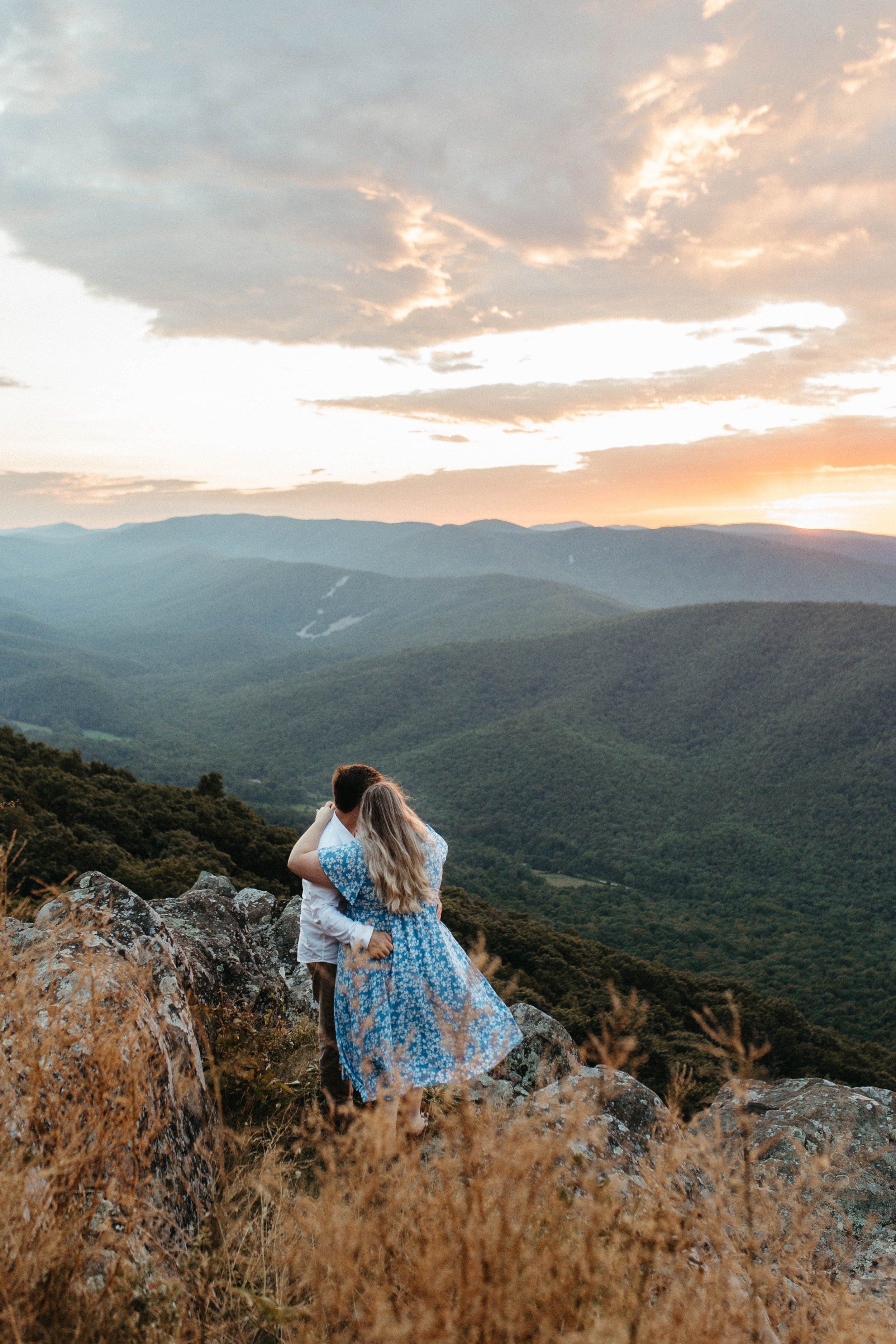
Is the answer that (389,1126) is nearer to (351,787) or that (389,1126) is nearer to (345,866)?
(345,866)

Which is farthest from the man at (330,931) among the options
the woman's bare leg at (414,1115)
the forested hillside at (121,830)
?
the forested hillside at (121,830)

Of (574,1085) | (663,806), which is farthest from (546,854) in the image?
(574,1085)

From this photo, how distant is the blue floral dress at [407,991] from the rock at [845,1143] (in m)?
1.27

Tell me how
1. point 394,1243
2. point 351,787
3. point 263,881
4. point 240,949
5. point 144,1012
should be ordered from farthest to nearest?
point 263,881, point 240,949, point 351,787, point 144,1012, point 394,1243

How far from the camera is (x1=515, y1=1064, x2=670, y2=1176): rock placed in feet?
6.42

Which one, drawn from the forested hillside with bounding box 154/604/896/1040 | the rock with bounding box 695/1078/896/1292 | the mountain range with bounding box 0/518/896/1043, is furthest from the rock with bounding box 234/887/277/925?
the forested hillside with bounding box 154/604/896/1040

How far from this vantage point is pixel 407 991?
3.48m

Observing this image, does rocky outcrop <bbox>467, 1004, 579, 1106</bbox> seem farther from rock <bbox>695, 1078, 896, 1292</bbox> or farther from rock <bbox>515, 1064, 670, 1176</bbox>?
rock <bbox>695, 1078, 896, 1292</bbox>

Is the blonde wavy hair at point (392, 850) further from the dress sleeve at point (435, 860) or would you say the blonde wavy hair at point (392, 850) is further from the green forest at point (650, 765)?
the green forest at point (650, 765)

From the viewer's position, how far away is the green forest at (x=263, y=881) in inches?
367

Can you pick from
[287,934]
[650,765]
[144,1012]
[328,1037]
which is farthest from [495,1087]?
[650,765]

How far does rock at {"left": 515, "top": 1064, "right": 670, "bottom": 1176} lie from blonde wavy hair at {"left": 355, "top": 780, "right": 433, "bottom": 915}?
103 cm

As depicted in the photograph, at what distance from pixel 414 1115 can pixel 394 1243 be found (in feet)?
5.42

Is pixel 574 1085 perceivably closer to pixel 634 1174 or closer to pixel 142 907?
pixel 634 1174
